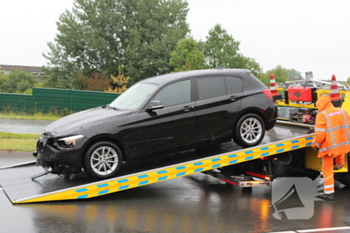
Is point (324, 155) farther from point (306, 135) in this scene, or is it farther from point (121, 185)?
point (121, 185)

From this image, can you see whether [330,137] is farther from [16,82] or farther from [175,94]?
[16,82]

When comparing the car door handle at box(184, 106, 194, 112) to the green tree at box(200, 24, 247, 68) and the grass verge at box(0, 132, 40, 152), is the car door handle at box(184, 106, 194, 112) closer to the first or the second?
the grass verge at box(0, 132, 40, 152)

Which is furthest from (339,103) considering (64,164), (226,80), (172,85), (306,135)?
(64,164)

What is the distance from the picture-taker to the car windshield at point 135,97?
24.0 feet

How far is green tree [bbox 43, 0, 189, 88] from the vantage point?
45.2m

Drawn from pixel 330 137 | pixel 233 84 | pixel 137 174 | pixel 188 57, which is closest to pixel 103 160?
pixel 137 174

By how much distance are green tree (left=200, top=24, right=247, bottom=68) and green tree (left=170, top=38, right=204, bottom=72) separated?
572 centimetres

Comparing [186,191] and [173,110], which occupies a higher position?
[173,110]

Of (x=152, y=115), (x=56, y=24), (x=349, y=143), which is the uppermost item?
(x=56, y=24)

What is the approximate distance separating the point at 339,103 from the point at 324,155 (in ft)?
5.17

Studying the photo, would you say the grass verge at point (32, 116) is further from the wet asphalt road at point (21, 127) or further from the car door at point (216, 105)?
the car door at point (216, 105)

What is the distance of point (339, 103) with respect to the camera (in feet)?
27.8

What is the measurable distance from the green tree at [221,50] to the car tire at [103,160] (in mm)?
33311

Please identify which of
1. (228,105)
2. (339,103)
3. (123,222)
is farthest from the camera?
(339,103)
